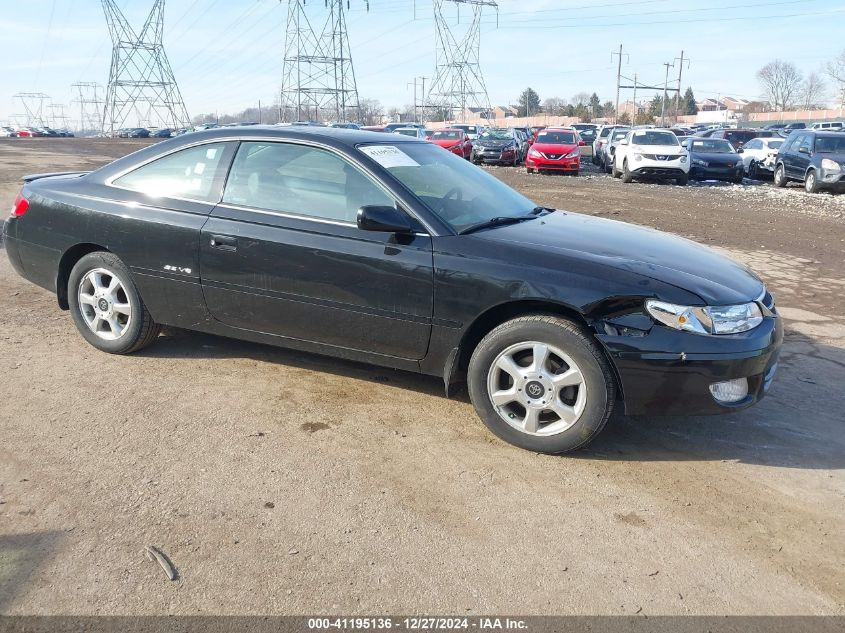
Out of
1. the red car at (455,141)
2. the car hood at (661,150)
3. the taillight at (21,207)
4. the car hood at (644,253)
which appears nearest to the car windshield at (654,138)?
the car hood at (661,150)

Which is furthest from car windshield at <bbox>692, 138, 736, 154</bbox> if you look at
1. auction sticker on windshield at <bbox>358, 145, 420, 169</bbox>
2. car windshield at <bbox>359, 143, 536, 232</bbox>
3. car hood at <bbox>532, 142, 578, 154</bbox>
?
auction sticker on windshield at <bbox>358, 145, 420, 169</bbox>

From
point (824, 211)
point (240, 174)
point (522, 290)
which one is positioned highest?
point (240, 174)

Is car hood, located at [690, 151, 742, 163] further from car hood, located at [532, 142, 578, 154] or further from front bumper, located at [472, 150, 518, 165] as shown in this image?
front bumper, located at [472, 150, 518, 165]

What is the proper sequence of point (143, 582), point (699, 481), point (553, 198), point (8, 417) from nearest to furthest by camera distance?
point (143, 582) < point (699, 481) < point (8, 417) < point (553, 198)

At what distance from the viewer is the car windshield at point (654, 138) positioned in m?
22.6

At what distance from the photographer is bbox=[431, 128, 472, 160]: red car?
1108 inches

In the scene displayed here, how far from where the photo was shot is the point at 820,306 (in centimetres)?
670

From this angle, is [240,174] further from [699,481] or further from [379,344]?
[699,481]

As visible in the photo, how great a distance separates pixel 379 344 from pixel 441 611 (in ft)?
5.88

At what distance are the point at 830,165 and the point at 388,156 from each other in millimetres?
16720

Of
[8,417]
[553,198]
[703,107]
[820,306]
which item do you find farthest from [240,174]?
[703,107]

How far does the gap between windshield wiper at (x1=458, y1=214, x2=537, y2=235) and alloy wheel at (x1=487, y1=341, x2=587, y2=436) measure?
73cm

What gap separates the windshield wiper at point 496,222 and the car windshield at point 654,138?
19.7m

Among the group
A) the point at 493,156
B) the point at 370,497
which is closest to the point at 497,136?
the point at 493,156
